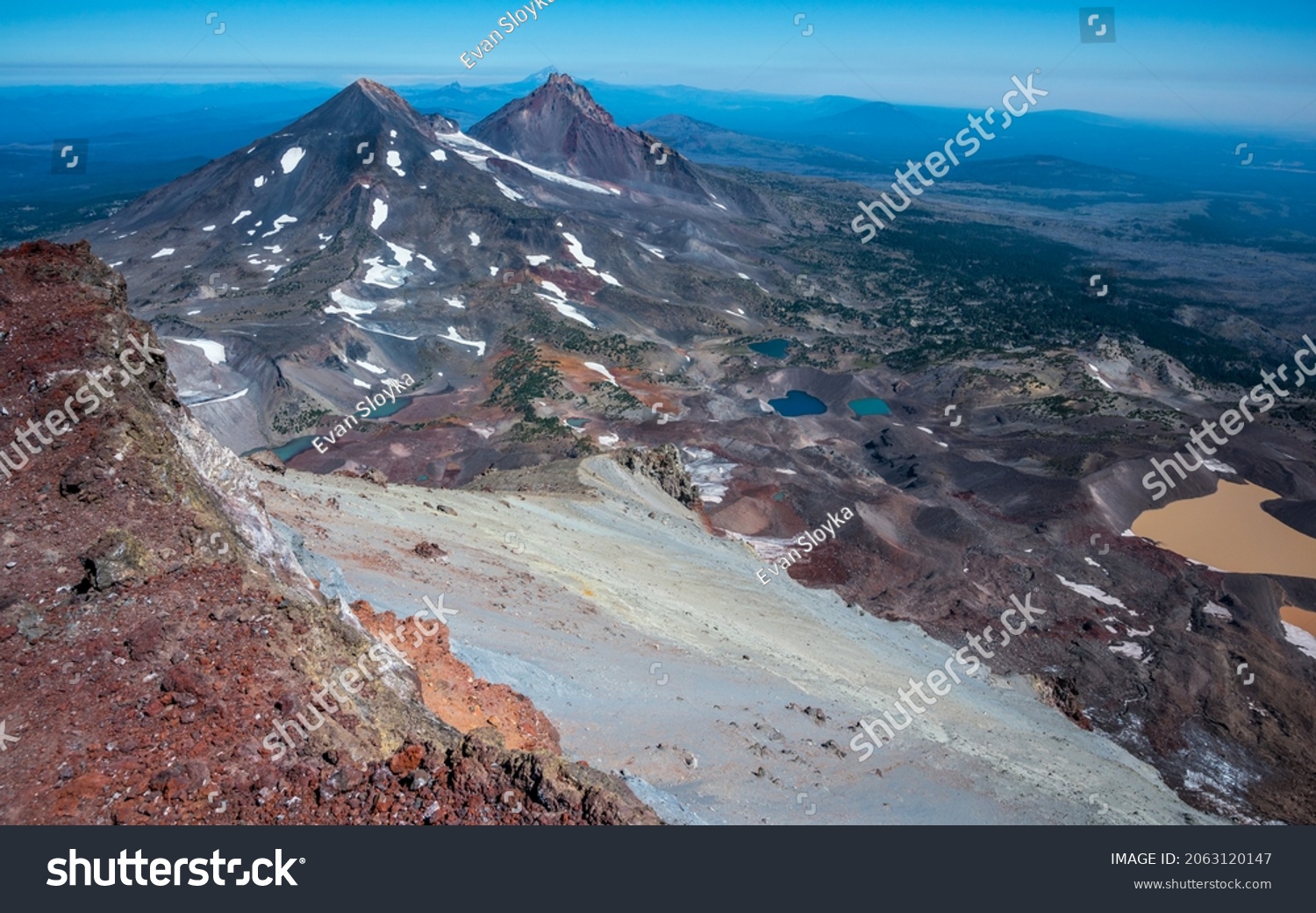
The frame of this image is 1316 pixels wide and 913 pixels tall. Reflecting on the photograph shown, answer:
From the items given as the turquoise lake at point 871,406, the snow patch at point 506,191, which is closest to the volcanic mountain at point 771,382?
the turquoise lake at point 871,406

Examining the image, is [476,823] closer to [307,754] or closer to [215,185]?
[307,754]

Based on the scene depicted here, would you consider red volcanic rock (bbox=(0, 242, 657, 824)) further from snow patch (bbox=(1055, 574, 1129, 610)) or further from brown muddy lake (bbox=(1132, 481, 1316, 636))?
brown muddy lake (bbox=(1132, 481, 1316, 636))

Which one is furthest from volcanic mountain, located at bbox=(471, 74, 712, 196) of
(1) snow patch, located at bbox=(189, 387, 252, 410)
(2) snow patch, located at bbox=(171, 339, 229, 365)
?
(1) snow patch, located at bbox=(189, 387, 252, 410)

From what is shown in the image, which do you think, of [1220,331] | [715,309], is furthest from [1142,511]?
[1220,331]

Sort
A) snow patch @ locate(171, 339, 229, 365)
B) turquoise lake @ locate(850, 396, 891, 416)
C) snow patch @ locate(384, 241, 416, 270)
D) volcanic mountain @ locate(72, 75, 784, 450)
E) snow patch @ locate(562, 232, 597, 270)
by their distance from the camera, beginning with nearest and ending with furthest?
snow patch @ locate(171, 339, 229, 365), volcanic mountain @ locate(72, 75, 784, 450), turquoise lake @ locate(850, 396, 891, 416), snow patch @ locate(384, 241, 416, 270), snow patch @ locate(562, 232, 597, 270)

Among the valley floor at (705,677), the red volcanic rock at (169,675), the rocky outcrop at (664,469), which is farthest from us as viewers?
the rocky outcrop at (664,469)

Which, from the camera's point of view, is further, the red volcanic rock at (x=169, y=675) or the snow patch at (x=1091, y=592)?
the snow patch at (x=1091, y=592)

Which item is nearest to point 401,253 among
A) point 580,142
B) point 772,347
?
point 772,347

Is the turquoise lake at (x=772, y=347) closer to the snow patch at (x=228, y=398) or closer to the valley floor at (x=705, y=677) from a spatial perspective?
the snow patch at (x=228, y=398)
